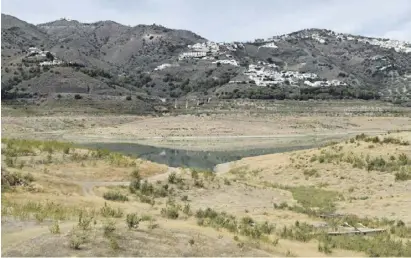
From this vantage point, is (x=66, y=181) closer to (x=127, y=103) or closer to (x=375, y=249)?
(x=375, y=249)

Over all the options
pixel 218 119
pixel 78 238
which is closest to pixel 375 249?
pixel 78 238

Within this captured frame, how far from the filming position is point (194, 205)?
2316cm

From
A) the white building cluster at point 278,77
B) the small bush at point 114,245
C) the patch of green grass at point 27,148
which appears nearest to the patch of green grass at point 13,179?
the patch of green grass at point 27,148

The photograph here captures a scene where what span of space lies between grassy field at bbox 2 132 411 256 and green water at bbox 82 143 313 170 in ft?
39.9

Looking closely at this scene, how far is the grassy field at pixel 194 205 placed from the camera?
1251cm

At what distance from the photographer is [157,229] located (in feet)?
45.1

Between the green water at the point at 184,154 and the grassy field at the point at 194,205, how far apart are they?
12170mm

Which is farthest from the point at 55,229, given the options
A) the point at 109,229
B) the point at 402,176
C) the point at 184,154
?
the point at 184,154

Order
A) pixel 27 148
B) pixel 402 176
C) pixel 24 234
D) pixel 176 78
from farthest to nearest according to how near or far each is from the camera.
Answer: pixel 176 78 < pixel 402 176 < pixel 27 148 < pixel 24 234

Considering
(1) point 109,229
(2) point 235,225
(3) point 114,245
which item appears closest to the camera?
(3) point 114,245

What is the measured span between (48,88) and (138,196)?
98521 mm

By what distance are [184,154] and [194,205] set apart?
37.6m

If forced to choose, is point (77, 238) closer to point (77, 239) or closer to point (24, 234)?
point (77, 239)

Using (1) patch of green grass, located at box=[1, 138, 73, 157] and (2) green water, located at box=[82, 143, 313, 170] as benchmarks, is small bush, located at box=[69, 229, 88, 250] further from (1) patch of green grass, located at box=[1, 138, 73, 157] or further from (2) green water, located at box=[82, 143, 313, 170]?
(2) green water, located at box=[82, 143, 313, 170]
